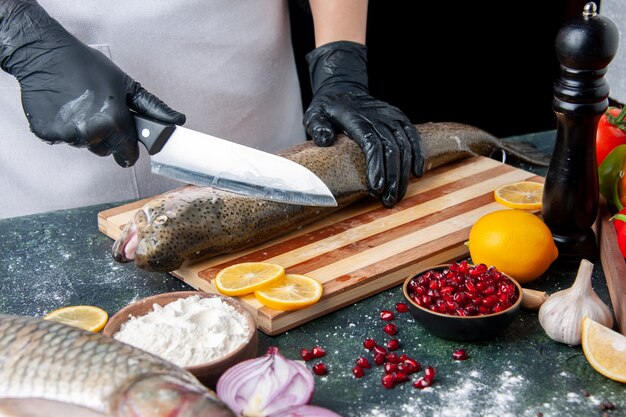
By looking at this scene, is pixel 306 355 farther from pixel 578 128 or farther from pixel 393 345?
pixel 578 128

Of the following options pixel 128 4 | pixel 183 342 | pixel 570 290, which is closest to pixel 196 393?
pixel 183 342

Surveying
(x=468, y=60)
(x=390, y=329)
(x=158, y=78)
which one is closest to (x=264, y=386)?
(x=390, y=329)

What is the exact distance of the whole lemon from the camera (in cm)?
181

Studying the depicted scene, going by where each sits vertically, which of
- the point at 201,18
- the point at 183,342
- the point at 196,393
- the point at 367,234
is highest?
the point at 201,18

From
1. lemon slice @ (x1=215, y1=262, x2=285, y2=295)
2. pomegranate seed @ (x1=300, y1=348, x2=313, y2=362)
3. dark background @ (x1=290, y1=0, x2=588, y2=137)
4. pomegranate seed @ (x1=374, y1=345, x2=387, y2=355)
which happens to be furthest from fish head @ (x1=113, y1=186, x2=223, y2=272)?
dark background @ (x1=290, y1=0, x2=588, y2=137)

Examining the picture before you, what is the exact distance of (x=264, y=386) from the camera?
133 cm

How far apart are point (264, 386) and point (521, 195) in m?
1.29

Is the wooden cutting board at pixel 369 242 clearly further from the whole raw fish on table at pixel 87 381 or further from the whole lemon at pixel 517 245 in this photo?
the whole raw fish on table at pixel 87 381

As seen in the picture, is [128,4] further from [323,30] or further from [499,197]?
[499,197]

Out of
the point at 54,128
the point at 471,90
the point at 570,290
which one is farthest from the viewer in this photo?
the point at 471,90

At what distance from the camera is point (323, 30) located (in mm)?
2801

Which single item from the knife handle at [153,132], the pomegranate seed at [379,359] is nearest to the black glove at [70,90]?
the knife handle at [153,132]

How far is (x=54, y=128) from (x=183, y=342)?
0.85m

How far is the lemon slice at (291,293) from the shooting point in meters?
1.72
